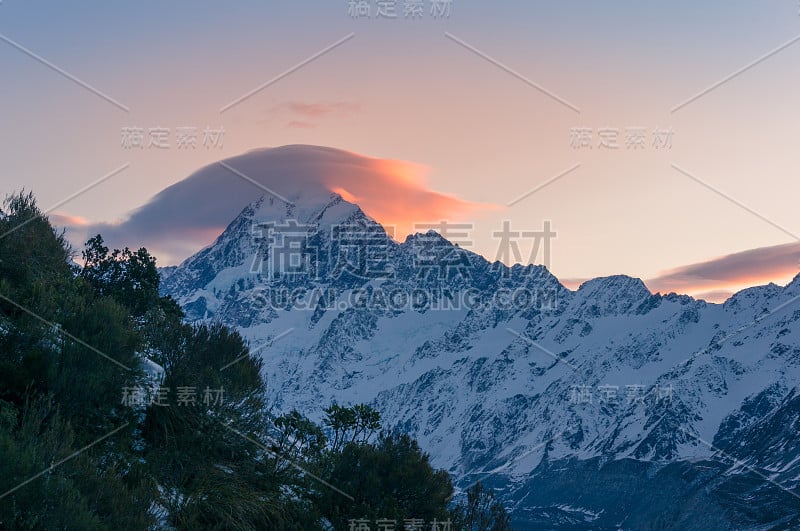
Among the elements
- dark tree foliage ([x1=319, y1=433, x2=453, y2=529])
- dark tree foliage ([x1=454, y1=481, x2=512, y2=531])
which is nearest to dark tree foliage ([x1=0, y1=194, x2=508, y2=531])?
dark tree foliage ([x1=319, y1=433, x2=453, y2=529])

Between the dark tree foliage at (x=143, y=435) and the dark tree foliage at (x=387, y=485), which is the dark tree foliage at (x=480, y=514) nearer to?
the dark tree foliage at (x=387, y=485)

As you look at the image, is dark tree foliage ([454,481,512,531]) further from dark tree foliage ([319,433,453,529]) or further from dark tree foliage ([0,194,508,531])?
dark tree foliage ([0,194,508,531])

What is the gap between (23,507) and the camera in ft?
72.4

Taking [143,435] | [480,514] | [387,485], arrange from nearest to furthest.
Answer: [143,435]
[387,485]
[480,514]

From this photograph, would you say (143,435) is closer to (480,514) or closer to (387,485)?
(387,485)

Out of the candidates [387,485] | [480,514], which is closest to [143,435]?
[387,485]

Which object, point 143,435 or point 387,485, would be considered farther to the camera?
point 387,485

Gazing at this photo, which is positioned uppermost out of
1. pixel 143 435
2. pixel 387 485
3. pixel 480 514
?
pixel 143 435

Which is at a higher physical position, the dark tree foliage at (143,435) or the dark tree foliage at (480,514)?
the dark tree foliage at (143,435)

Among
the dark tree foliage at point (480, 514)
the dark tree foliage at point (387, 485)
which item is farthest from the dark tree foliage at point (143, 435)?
the dark tree foliage at point (480, 514)

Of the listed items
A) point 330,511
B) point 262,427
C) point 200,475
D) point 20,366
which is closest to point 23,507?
point 20,366

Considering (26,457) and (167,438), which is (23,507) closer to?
(26,457)

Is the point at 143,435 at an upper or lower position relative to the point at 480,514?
upper

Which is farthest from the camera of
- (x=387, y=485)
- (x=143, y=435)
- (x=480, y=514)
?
(x=480, y=514)
